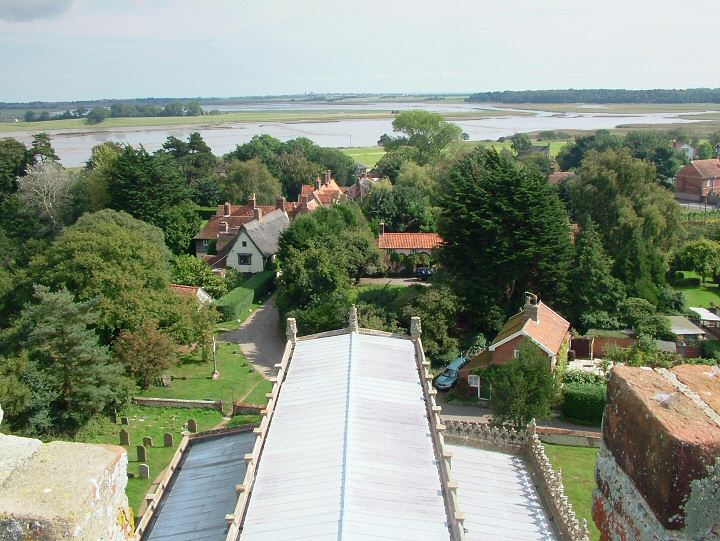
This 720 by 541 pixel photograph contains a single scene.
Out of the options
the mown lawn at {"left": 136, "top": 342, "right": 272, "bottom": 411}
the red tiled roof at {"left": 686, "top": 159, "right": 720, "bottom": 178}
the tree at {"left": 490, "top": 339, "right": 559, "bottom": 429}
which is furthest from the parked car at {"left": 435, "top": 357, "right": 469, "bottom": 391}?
the red tiled roof at {"left": 686, "top": 159, "right": 720, "bottom": 178}

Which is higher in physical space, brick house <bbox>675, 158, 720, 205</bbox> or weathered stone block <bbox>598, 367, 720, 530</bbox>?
weathered stone block <bbox>598, 367, 720, 530</bbox>

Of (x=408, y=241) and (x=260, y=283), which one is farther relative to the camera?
(x=408, y=241)

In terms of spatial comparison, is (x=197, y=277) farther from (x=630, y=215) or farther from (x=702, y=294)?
(x=702, y=294)

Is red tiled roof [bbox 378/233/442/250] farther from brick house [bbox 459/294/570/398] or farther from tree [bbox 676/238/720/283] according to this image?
brick house [bbox 459/294/570/398]

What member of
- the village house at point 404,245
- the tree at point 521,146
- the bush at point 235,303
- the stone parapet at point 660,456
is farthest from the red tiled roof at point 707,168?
the stone parapet at point 660,456

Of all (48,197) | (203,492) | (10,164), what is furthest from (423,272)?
(10,164)

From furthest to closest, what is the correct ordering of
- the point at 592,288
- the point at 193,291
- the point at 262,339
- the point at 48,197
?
the point at 48,197
the point at 193,291
the point at 262,339
the point at 592,288

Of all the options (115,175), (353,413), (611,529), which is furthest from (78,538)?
(115,175)
